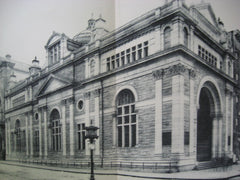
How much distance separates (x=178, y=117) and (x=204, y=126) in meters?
1.41

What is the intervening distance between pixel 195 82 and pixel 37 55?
18.3ft

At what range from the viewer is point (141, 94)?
7.13 m

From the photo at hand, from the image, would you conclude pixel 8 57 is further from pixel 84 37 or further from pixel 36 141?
pixel 36 141

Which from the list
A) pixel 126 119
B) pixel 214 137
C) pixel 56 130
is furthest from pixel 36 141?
pixel 214 137

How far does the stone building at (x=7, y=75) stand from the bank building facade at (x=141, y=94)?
532mm

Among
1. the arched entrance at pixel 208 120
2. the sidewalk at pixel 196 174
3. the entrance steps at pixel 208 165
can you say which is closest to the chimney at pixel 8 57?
the sidewalk at pixel 196 174

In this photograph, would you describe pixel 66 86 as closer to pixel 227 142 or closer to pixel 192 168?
pixel 192 168

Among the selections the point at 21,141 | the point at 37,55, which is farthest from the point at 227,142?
the point at 21,141

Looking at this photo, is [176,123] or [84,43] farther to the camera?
[84,43]

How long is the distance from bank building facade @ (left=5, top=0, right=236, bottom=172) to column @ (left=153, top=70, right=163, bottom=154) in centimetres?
3

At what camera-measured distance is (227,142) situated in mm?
6602

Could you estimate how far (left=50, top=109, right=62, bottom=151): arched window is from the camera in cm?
841

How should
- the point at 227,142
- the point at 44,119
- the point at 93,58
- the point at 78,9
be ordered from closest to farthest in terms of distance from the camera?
the point at 227,142 → the point at 78,9 → the point at 93,58 → the point at 44,119

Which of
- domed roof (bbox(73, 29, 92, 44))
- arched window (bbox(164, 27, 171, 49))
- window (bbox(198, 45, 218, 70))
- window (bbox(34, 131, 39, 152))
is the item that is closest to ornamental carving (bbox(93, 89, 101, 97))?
domed roof (bbox(73, 29, 92, 44))
